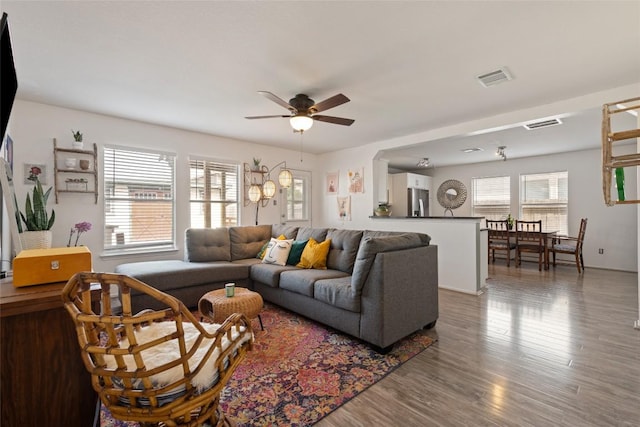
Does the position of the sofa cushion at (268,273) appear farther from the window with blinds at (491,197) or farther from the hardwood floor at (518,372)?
the window with blinds at (491,197)

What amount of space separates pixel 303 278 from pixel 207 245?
180 centimetres

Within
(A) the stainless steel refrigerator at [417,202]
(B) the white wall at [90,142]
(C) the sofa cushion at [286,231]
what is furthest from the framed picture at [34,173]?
(A) the stainless steel refrigerator at [417,202]

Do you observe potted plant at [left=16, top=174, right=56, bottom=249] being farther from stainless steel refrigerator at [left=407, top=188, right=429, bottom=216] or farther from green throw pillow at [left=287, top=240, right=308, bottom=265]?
stainless steel refrigerator at [left=407, top=188, right=429, bottom=216]

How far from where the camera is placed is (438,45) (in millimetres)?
2232

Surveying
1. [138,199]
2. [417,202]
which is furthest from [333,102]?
[417,202]

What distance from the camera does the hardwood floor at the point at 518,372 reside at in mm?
1656

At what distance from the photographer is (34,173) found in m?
3.36

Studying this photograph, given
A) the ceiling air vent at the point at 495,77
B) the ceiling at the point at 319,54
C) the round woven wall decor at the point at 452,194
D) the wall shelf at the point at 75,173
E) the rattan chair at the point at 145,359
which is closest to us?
the rattan chair at the point at 145,359

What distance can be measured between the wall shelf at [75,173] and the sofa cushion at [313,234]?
9.01 ft

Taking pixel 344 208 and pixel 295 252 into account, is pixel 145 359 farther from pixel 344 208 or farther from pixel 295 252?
pixel 344 208

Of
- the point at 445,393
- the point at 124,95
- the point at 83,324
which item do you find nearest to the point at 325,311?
the point at 445,393

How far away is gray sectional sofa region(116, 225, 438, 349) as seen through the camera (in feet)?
7.88

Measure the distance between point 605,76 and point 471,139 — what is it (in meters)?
2.32

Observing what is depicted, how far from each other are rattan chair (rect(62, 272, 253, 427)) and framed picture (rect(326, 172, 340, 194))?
5.11 m
